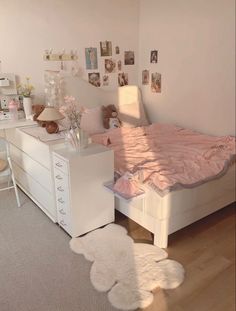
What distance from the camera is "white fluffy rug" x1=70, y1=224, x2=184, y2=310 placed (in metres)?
1.54

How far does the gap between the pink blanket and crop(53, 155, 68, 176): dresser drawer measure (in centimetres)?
46

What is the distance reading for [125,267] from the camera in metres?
1.73

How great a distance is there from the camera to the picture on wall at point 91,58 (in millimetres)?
3160

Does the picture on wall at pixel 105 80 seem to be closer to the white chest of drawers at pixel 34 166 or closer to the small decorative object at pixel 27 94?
the small decorative object at pixel 27 94

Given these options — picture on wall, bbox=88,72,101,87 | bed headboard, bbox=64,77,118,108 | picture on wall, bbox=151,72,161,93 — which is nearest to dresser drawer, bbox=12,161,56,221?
bed headboard, bbox=64,77,118,108

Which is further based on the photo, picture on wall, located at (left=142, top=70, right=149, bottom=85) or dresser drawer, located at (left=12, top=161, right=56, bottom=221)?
picture on wall, located at (left=142, top=70, right=149, bottom=85)

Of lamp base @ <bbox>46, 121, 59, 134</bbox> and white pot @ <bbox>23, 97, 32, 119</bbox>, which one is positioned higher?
white pot @ <bbox>23, 97, 32, 119</bbox>

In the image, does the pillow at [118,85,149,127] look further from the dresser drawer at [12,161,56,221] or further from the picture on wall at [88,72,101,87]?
the dresser drawer at [12,161,56,221]

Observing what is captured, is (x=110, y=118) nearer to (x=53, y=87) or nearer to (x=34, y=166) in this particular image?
(x=53, y=87)

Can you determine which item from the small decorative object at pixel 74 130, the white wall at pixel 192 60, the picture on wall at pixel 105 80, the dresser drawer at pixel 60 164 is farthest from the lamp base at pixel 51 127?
the white wall at pixel 192 60

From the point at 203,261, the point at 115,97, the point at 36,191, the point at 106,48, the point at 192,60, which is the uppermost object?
the point at 106,48

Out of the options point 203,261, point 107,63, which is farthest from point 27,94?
point 203,261

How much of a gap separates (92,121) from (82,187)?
4.12 feet

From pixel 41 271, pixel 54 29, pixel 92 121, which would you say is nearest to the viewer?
pixel 41 271
